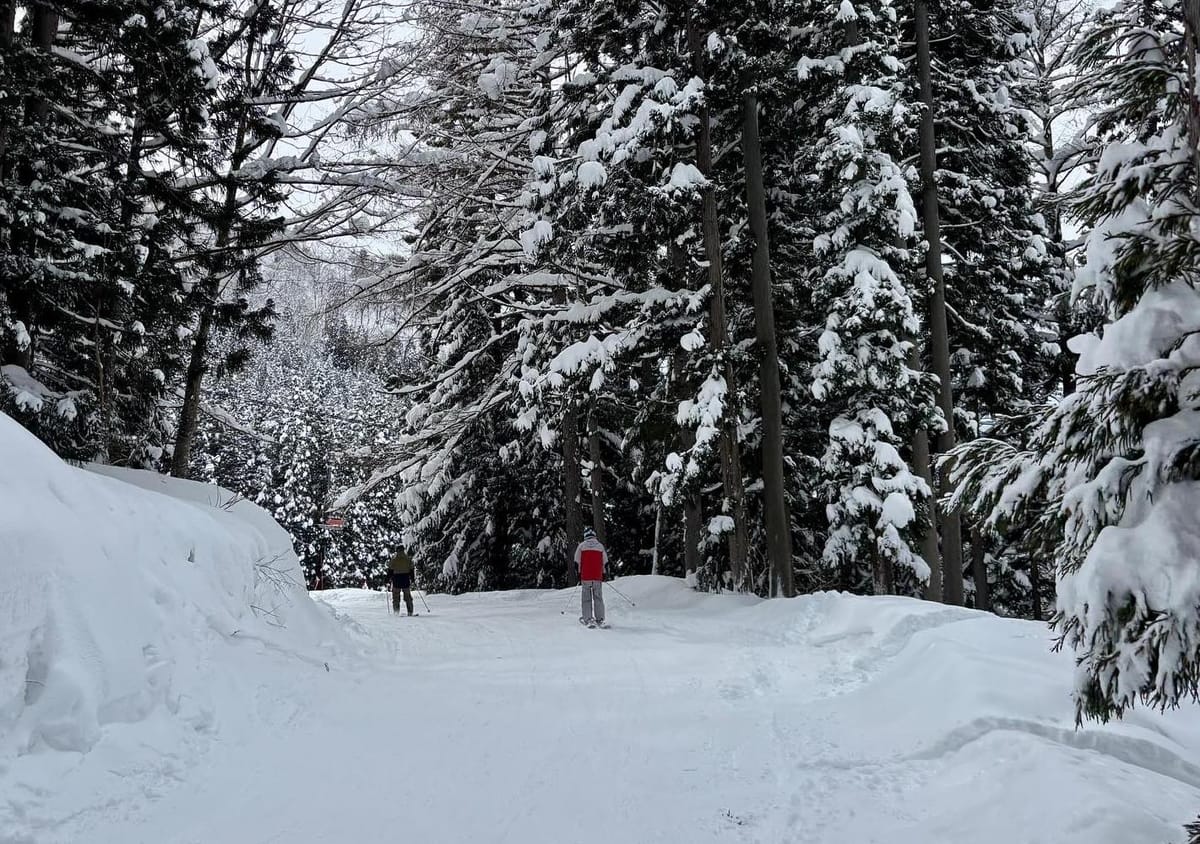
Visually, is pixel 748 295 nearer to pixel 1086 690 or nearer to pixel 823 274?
pixel 823 274

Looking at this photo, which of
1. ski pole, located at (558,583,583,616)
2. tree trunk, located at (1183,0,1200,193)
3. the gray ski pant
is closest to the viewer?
tree trunk, located at (1183,0,1200,193)

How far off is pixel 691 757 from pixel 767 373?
30.1ft

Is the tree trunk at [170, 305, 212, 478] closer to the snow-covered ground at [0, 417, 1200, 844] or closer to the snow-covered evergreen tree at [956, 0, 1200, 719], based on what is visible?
the snow-covered ground at [0, 417, 1200, 844]

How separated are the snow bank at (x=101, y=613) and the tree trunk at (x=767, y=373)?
8537 millimetres

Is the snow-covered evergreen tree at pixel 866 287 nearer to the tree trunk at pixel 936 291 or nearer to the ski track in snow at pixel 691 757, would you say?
the tree trunk at pixel 936 291

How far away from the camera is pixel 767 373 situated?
13906mm

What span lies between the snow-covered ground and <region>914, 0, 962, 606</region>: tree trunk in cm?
760

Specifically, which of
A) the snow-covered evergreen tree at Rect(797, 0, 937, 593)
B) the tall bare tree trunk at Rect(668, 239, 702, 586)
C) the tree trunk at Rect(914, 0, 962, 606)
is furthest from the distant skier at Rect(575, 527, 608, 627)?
the tree trunk at Rect(914, 0, 962, 606)

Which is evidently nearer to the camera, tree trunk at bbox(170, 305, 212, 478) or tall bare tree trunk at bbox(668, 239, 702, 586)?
tree trunk at bbox(170, 305, 212, 478)

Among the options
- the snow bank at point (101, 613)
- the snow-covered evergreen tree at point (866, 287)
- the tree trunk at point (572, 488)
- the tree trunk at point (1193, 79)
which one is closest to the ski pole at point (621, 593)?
the tree trunk at point (572, 488)

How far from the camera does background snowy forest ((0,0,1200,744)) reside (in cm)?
992

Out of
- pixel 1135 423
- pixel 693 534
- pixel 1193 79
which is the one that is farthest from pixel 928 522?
pixel 1193 79

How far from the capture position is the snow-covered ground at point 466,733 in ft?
14.4

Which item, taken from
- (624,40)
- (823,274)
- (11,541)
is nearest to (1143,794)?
(11,541)
